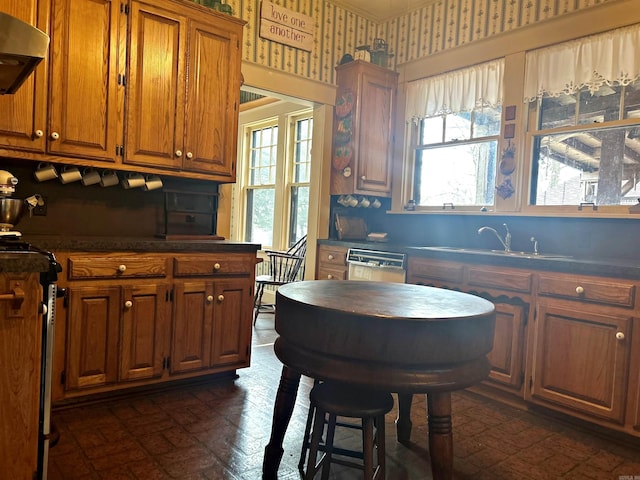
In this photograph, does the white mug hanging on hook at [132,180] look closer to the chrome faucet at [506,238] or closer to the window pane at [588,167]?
the chrome faucet at [506,238]

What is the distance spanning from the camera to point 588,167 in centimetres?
305

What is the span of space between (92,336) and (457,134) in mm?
3148

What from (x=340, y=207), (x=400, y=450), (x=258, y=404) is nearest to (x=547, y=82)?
(x=340, y=207)

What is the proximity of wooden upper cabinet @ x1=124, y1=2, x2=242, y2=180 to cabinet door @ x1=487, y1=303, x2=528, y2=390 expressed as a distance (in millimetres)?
1991

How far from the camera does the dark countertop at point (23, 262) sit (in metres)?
→ 1.39

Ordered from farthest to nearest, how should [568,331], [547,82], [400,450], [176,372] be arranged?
[547,82] < [176,372] < [568,331] < [400,450]

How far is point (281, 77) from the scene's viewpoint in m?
3.78

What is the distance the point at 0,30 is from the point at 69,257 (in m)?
1.21

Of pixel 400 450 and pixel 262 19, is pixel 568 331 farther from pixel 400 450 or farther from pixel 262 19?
pixel 262 19

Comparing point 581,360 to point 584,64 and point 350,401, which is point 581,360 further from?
point 584,64

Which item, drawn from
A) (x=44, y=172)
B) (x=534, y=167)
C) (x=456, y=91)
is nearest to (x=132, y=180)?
(x=44, y=172)

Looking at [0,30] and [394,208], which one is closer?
[0,30]

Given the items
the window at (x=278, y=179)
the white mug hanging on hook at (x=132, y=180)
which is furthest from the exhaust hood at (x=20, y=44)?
the window at (x=278, y=179)

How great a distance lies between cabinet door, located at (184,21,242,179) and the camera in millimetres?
2889
